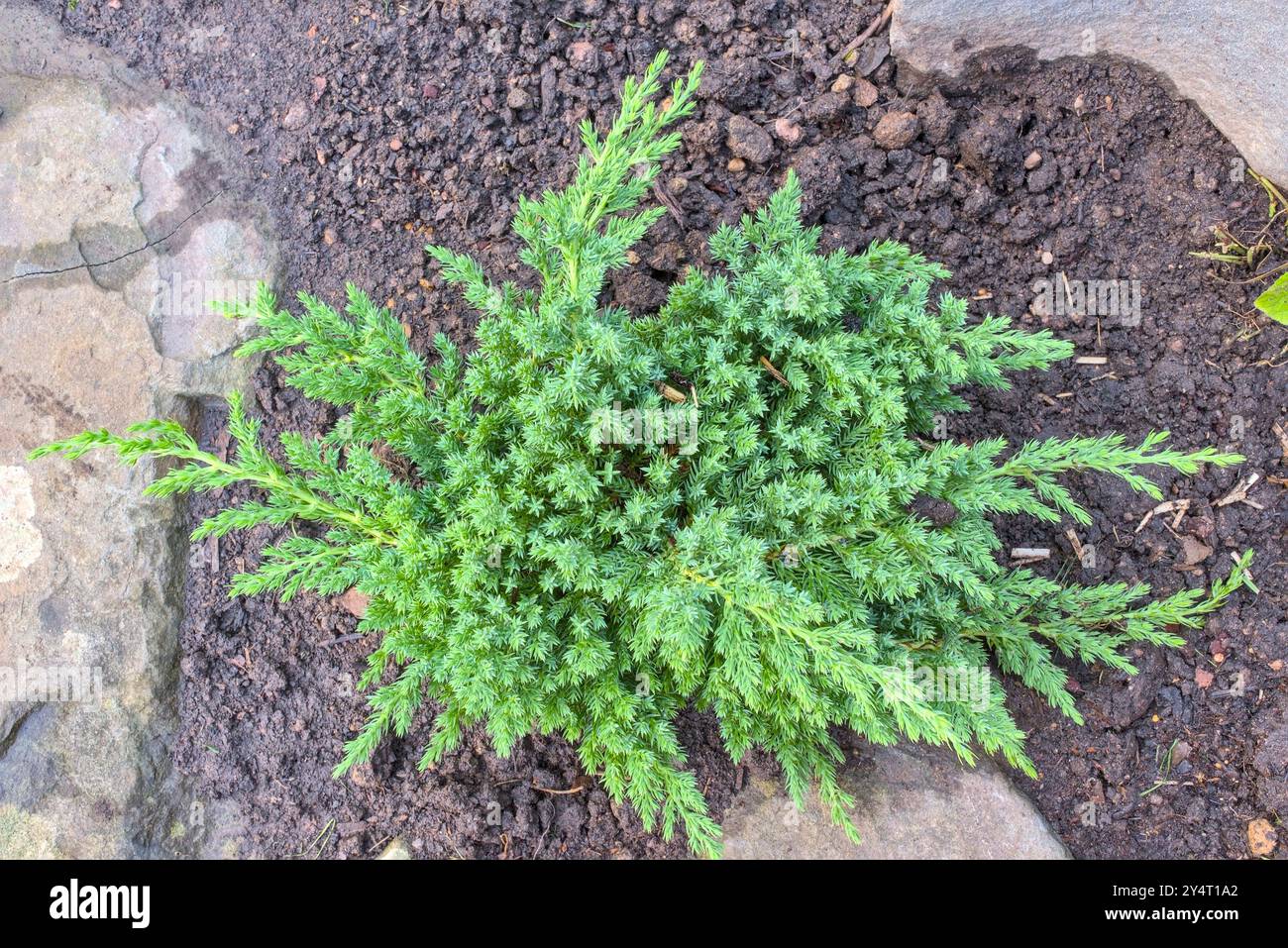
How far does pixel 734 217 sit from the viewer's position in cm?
397

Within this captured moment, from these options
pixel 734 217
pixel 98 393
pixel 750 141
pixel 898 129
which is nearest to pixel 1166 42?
pixel 898 129

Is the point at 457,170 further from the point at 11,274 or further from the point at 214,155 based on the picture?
the point at 11,274

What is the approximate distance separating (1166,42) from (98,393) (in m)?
4.88

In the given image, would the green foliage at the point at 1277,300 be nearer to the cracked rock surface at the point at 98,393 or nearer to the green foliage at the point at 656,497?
the green foliage at the point at 656,497

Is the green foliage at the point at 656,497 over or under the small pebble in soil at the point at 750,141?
under

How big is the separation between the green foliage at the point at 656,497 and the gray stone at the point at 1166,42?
1344 mm

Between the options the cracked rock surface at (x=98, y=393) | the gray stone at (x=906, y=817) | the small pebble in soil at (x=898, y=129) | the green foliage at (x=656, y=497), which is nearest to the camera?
the green foliage at (x=656, y=497)

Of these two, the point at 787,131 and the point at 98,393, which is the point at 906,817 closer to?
the point at 787,131

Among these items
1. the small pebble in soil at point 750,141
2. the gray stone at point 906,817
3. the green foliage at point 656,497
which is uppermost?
the small pebble in soil at point 750,141

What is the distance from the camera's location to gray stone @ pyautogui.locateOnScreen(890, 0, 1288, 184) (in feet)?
12.1

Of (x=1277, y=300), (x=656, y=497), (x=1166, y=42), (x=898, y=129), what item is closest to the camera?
(x=656, y=497)

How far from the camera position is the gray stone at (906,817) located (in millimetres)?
3453

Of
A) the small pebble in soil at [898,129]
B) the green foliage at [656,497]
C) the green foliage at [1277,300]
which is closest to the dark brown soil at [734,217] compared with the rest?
the small pebble in soil at [898,129]
